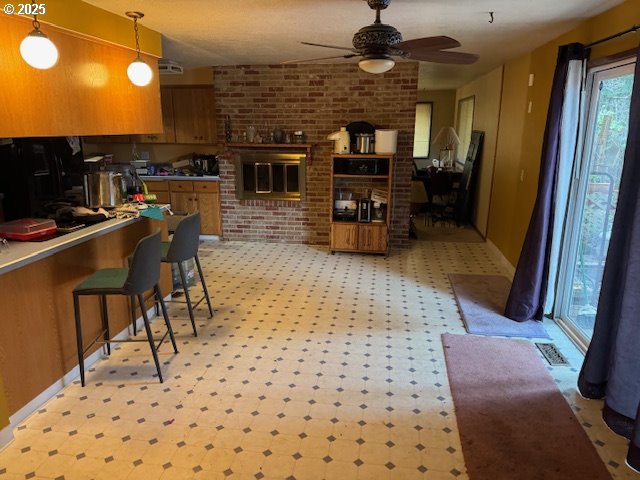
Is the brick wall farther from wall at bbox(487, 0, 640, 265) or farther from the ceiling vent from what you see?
wall at bbox(487, 0, 640, 265)

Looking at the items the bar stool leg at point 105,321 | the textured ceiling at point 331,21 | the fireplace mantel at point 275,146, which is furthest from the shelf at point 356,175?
the bar stool leg at point 105,321

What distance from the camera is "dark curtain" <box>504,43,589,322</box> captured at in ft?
10.2

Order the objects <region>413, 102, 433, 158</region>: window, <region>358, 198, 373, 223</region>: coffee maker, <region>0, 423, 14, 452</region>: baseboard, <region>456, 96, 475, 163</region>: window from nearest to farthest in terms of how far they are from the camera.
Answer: <region>0, 423, 14, 452</region>: baseboard, <region>358, 198, 373, 223</region>: coffee maker, <region>456, 96, 475, 163</region>: window, <region>413, 102, 433, 158</region>: window

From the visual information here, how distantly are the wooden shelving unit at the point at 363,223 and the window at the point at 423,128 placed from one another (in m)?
5.18

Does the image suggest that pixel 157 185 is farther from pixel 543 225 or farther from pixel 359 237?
pixel 543 225

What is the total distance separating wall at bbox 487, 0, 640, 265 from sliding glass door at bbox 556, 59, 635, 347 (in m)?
0.27

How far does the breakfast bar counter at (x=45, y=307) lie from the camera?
2279mm

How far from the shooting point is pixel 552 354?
3.10 m

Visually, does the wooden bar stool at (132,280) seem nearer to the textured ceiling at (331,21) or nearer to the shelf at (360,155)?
the textured ceiling at (331,21)

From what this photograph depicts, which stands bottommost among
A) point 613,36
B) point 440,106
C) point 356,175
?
point 356,175

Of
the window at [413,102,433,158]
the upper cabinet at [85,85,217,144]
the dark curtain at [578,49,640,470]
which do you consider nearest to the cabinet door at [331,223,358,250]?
the upper cabinet at [85,85,217,144]

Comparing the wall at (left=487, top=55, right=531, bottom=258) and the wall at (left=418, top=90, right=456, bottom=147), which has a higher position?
the wall at (left=418, top=90, right=456, bottom=147)

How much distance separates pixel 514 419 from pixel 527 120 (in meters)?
3.15

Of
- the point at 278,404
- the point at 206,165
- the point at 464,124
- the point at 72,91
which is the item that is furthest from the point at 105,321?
the point at 464,124
